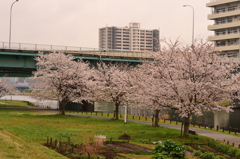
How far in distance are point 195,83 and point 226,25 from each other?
9415 cm

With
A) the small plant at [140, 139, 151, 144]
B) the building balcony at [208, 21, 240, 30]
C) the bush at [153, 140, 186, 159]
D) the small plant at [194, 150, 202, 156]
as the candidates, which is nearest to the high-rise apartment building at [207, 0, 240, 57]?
the building balcony at [208, 21, 240, 30]

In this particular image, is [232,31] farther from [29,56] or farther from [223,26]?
[29,56]

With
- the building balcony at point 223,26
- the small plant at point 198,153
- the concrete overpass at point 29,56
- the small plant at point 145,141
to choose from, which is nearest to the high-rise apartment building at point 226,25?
the building balcony at point 223,26

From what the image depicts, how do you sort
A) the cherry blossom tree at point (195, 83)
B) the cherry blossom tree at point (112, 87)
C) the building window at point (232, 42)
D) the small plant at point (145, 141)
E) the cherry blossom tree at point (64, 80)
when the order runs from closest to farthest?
the small plant at point (145, 141) → the cherry blossom tree at point (195, 83) → the cherry blossom tree at point (112, 87) → the cherry blossom tree at point (64, 80) → the building window at point (232, 42)

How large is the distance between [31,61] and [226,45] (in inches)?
3091

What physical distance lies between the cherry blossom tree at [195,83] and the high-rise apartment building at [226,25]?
85.8m

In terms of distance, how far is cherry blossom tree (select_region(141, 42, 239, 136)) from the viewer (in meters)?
32.2

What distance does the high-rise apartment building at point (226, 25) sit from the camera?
383 ft

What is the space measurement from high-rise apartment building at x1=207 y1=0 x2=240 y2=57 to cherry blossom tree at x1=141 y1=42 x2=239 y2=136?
85.8 metres

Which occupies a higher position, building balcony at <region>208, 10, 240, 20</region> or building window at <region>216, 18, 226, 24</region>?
building balcony at <region>208, 10, 240, 20</region>

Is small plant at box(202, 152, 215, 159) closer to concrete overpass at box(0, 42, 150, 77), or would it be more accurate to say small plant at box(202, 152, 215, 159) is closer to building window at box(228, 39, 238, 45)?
concrete overpass at box(0, 42, 150, 77)

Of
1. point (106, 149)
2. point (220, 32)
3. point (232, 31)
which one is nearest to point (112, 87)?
point (106, 149)

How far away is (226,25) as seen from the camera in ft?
391

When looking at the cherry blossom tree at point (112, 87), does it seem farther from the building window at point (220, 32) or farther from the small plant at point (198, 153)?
the building window at point (220, 32)
